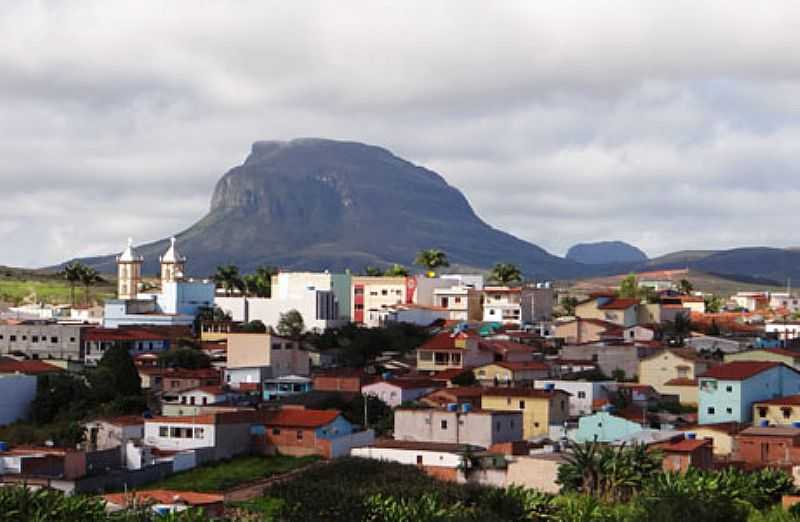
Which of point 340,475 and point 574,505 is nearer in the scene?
point 574,505

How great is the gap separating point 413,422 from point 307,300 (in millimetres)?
44400

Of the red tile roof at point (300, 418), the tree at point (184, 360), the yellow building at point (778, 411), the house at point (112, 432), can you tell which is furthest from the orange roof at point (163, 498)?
the tree at point (184, 360)

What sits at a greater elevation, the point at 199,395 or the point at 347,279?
the point at 347,279

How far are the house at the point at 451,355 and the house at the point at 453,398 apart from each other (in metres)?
12.5

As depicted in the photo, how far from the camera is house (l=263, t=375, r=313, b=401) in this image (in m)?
75.1

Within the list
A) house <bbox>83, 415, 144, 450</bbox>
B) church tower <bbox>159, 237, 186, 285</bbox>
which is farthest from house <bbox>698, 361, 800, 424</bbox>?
church tower <bbox>159, 237, 186, 285</bbox>

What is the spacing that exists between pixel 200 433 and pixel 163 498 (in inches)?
538

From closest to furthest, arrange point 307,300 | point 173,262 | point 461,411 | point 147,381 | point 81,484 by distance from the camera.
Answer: point 81,484 → point 461,411 → point 147,381 → point 307,300 → point 173,262

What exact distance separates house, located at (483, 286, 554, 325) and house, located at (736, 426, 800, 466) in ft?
170

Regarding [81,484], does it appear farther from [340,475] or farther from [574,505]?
[574,505]

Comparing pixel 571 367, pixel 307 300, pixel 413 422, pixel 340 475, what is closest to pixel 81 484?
pixel 340 475

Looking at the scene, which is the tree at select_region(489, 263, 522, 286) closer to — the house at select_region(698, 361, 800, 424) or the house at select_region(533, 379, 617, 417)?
the house at select_region(533, 379, 617, 417)

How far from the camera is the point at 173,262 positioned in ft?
412

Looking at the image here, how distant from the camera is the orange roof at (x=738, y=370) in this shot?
6575cm
